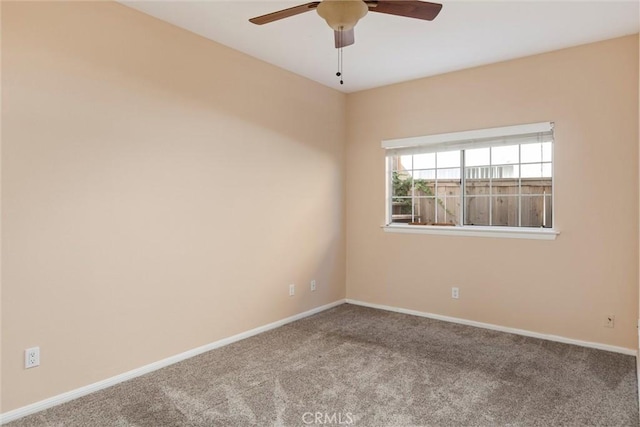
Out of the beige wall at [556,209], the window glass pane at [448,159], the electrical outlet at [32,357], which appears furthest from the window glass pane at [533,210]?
the electrical outlet at [32,357]

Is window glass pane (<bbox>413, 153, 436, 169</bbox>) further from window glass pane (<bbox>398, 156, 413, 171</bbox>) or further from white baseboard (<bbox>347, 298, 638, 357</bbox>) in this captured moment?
white baseboard (<bbox>347, 298, 638, 357</bbox>)

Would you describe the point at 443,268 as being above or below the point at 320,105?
below

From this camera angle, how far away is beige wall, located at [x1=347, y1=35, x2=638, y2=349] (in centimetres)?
320

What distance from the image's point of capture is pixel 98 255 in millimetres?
2617

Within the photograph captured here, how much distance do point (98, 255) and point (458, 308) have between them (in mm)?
3280

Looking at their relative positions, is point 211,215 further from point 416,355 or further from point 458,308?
point 458,308

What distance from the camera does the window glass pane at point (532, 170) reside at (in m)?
3.71

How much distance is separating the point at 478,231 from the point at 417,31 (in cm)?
195

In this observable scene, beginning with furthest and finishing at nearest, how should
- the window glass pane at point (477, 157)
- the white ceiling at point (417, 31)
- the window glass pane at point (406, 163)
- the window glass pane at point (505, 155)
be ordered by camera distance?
the window glass pane at point (406, 163), the window glass pane at point (477, 157), the window glass pane at point (505, 155), the white ceiling at point (417, 31)

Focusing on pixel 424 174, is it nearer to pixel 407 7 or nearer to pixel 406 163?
pixel 406 163

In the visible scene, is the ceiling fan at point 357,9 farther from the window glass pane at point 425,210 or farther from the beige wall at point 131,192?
the window glass pane at point 425,210

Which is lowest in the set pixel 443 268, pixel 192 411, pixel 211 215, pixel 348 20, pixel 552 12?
pixel 192 411

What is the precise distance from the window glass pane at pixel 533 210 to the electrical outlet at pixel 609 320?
914 mm

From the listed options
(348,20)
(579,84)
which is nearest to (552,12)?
(579,84)
